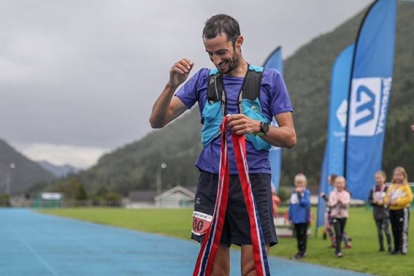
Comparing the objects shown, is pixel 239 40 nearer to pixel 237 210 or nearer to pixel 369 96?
pixel 237 210

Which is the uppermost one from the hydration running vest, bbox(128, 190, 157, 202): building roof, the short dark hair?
the short dark hair

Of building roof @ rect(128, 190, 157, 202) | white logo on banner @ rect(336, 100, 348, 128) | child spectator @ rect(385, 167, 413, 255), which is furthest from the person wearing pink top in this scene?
building roof @ rect(128, 190, 157, 202)

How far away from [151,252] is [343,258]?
13.0ft

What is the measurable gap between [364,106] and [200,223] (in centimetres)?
1242

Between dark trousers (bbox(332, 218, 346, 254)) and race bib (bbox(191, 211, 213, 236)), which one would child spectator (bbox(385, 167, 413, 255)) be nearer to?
dark trousers (bbox(332, 218, 346, 254))

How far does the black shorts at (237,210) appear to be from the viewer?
13.7ft

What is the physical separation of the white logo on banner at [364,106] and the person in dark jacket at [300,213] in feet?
7.92

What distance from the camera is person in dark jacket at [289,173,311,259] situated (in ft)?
45.4

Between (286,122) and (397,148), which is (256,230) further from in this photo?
(397,148)

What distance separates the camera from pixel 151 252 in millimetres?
15125

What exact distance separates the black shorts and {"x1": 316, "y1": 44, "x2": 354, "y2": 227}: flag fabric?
1411cm

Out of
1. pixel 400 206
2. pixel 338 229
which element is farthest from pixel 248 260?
pixel 400 206

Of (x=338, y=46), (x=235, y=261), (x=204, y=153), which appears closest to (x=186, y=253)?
(x=235, y=261)

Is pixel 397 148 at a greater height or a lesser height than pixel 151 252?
greater
